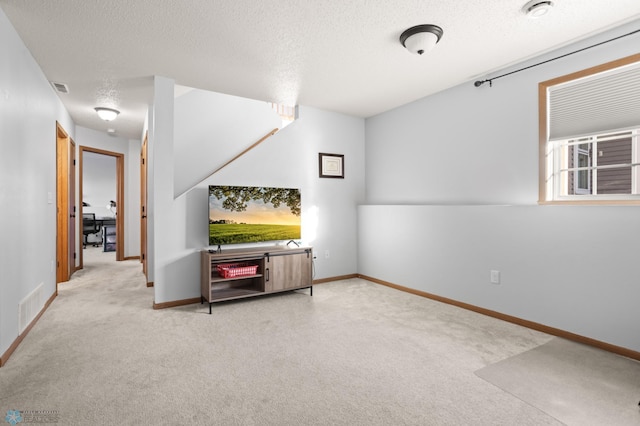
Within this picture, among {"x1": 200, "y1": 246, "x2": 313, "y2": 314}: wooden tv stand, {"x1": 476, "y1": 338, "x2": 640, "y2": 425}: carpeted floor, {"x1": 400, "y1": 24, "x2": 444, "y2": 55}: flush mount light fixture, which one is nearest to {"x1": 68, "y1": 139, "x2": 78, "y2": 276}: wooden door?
{"x1": 200, "y1": 246, "x2": 313, "y2": 314}: wooden tv stand

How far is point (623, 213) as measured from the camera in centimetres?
247

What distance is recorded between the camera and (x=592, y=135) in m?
2.78

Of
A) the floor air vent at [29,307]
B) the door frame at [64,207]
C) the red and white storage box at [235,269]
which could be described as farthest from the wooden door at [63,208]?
the red and white storage box at [235,269]

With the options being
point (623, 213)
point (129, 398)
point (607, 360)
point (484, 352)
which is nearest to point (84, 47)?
point (129, 398)

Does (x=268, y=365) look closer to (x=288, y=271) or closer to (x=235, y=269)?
(x=235, y=269)

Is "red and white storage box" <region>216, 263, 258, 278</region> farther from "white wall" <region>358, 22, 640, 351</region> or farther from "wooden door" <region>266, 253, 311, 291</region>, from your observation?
"white wall" <region>358, 22, 640, 351</region>

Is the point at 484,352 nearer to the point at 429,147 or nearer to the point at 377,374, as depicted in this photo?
the point at 377,374

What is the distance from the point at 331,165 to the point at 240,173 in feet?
4.62

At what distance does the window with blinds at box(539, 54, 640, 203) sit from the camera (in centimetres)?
260

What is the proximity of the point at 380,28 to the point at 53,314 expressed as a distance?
165 inches

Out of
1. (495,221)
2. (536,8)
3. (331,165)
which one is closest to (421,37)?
(536,8)

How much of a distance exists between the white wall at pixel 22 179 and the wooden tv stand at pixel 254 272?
152 centimetres

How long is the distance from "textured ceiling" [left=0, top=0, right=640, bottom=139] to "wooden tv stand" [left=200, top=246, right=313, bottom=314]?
1974 mm

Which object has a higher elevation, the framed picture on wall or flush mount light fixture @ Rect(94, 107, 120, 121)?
flush mount light fixture @ Rect(94, 107, 120, 121)
